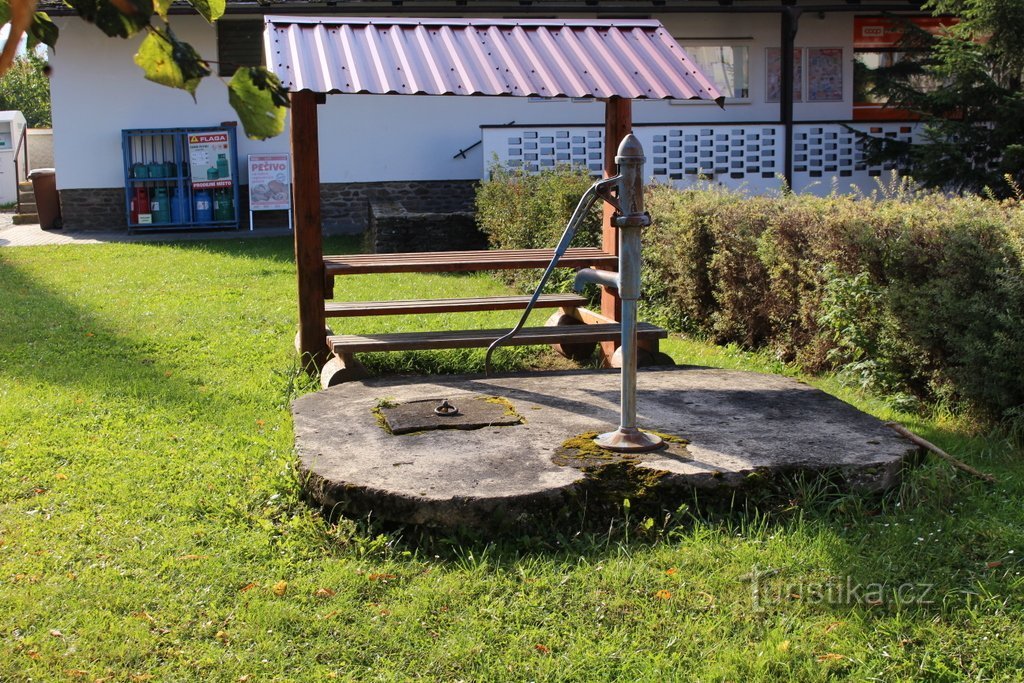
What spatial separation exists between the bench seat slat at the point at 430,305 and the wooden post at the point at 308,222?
14 cm

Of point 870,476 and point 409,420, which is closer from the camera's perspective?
point 870,476

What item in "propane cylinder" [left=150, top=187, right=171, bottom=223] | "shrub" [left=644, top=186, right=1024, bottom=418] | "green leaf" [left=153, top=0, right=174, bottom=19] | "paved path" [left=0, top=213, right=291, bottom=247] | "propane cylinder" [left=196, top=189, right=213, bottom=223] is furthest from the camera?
"propane cylinder" [left=196, top=189, right=213, bottom=223]

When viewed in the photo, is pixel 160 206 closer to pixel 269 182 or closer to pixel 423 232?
pixel 269 182

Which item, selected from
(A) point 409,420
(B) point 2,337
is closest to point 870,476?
(A) point 409,420

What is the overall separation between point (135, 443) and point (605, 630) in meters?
3.26

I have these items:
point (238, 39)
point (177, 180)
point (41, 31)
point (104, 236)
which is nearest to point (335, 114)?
point (238, 39)

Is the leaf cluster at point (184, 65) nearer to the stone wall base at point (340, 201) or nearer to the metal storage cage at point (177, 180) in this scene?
the stone wall base at point (340, 201)

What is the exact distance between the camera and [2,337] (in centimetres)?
863

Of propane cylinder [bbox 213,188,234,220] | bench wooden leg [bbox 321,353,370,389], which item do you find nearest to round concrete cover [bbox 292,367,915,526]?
bench wooden leg [bbox 321,353,370,389]

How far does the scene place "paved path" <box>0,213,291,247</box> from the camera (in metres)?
16.9

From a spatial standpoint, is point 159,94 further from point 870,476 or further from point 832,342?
point 870,476

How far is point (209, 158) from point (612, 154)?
40.7ft

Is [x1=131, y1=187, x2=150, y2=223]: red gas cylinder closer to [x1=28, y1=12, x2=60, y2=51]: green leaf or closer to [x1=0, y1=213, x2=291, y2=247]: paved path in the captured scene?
[x1=0, y1=213, x2=291, y2=247]: paved path

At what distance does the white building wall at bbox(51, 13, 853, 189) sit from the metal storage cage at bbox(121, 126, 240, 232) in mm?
344
